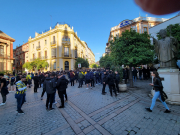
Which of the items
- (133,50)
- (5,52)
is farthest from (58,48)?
(133,50)

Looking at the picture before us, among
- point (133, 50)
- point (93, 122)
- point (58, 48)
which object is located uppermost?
point (58, 48)

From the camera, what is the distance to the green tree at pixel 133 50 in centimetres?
679

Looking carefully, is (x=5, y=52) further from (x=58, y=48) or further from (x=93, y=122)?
(x=93, y=122)

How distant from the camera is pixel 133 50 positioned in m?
7.00

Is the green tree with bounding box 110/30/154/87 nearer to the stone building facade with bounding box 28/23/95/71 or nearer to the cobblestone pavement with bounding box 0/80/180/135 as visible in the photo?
the cobblestone pavement with bounding box 0/80/180/135

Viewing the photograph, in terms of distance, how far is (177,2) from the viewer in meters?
0.91

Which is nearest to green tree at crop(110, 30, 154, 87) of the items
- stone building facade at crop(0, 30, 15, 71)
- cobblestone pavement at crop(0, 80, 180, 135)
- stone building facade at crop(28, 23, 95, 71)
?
cobblestone pavement at crop(0, 80, 180, 135)

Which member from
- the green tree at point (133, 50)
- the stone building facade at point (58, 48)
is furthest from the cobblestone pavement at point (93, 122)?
the stone building facade at point (58, 48)

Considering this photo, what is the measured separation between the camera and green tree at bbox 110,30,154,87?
679 cm

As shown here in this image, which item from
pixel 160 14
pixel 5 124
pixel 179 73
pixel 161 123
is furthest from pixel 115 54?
pixel 5 124

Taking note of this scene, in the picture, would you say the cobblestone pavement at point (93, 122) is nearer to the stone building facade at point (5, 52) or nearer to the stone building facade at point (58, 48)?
the stone building facade at point (5, 52)

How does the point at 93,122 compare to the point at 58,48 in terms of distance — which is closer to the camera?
the point at 93,122

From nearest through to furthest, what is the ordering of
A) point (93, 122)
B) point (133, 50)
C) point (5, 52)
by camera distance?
point (93, 122), point (133, 50), point (5, 52)

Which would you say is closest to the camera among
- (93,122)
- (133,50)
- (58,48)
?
(93,122)
